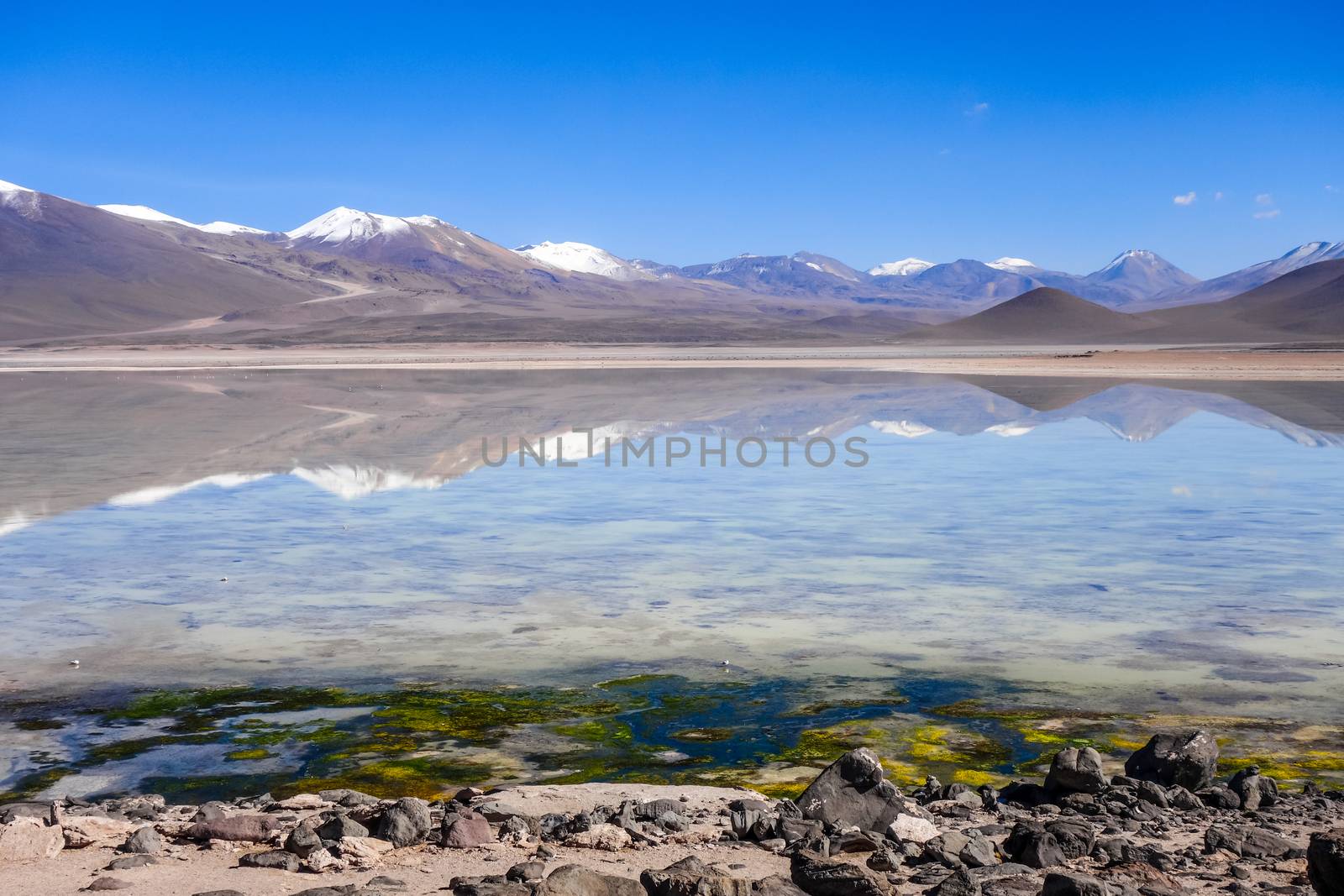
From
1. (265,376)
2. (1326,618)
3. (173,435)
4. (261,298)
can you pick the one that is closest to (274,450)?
(173,435)

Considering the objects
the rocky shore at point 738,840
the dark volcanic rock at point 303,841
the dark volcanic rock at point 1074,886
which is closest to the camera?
the dark volcanic rock at point 1074,886

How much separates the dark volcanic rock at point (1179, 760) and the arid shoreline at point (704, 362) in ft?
110

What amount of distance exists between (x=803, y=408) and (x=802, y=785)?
20117 millimetres

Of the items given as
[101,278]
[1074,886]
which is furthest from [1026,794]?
[101,278]

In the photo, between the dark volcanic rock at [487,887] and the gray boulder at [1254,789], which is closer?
the dark volcanic rock at [487,887]

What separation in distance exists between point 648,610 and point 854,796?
3541 millimetres

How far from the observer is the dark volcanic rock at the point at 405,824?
446cm

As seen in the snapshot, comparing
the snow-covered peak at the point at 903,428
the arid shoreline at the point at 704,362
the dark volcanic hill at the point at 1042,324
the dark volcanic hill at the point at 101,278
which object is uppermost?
the dark volcanic hill at the point at 101,278

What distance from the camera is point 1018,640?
7387 millimetres

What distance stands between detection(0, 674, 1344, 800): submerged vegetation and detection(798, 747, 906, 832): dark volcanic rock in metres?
0.43

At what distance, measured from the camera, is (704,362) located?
2040 inches

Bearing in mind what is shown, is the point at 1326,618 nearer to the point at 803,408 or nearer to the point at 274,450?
A: the point at 274,450

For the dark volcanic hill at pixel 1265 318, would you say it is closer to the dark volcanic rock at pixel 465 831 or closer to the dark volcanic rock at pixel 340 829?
the dark volcanic rock at pixel 465 831

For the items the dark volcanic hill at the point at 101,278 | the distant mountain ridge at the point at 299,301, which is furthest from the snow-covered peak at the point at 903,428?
the dark volcanic hill at the point at 101,278
